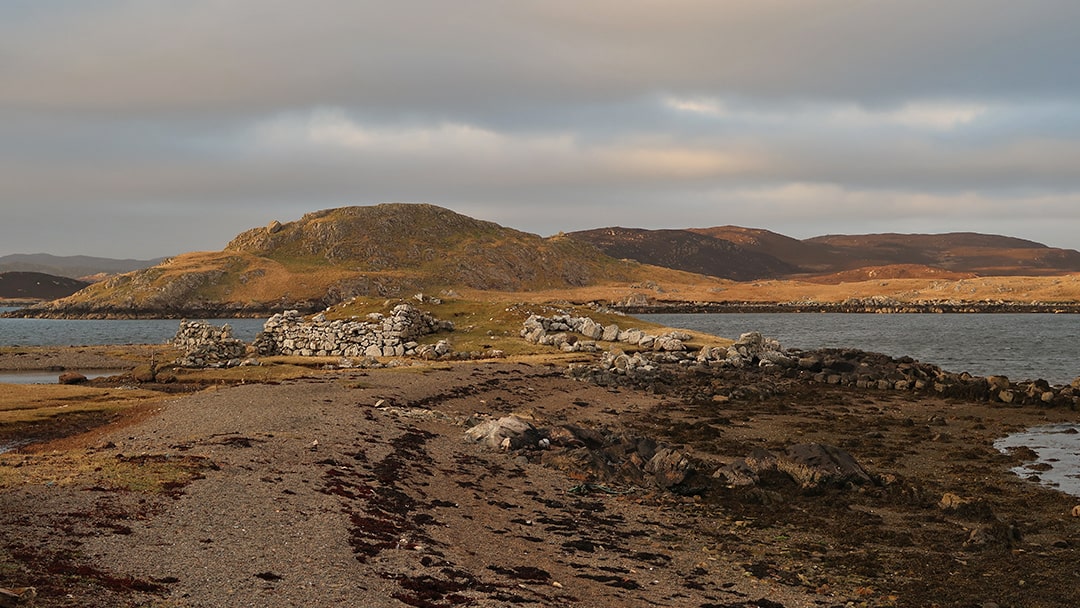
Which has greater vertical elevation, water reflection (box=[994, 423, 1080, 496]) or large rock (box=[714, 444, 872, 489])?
large rock (box=[714, 444, 872, 489])

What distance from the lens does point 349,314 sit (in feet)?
248

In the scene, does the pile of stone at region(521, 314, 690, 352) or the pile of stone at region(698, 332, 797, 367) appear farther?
the pile of stone at region(521, 314, 690, 352)

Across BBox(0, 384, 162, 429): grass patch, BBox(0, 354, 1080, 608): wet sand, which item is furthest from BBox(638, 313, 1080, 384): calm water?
BBox(0, 384, 162, 429): grass patch

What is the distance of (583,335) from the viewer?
75.7 m

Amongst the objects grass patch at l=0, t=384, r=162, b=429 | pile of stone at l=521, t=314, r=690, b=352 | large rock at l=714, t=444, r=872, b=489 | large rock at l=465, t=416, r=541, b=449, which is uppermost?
pile of stone at l=521, t=314, r=690, b=352

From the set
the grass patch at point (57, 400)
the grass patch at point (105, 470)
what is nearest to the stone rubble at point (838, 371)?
the grass patch at point (57, 400)

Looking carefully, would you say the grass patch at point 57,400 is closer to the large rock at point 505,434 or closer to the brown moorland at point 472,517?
the brown moorland at point 472,517

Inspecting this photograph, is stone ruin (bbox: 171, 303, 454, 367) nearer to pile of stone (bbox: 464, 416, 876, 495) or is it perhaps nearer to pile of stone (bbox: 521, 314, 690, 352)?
pile of stone (bbox: 521, 314, 690, 352)

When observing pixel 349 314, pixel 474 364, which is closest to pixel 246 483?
A: pixel 474 364

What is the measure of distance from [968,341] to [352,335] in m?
85.5

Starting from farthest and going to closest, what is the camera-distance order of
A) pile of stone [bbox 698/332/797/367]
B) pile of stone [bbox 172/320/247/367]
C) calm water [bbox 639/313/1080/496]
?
pile of stone [bbox 698/332/797/367], pile of stone [bbox 172/320/247/367], calm water [bbox 639/313/1080/496]

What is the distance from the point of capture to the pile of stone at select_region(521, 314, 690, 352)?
71812 millimetres

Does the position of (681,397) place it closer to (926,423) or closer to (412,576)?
(926,423)

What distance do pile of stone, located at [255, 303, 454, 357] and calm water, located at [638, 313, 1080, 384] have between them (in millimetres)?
52477
